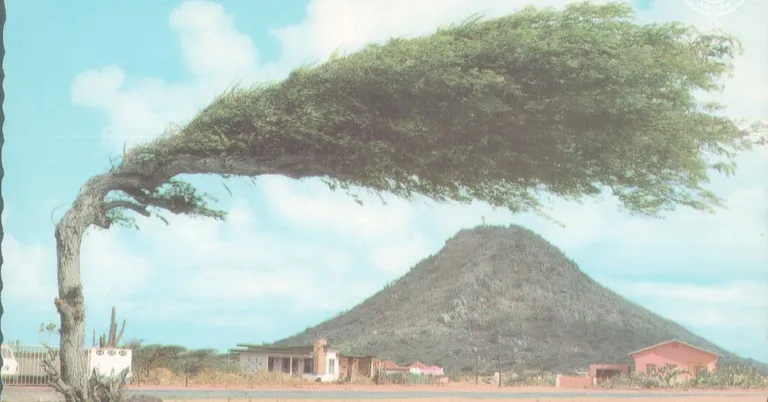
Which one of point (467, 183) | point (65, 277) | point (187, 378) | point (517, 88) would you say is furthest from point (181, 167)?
point (517, 88)

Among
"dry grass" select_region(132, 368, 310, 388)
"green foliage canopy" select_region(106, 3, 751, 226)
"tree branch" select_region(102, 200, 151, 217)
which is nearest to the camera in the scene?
"green foliage canopy" select_region(106, 3, 751, 226)

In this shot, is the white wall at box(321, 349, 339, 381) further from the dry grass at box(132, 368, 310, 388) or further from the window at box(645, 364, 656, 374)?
the window at box(645, 364, 656, 374)

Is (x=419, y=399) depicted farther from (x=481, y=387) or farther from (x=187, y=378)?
(x=187, y=378)

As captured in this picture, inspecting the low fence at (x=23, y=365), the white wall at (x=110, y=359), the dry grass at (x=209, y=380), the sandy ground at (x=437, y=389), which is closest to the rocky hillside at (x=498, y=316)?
the sandy ground at (x=437, y=389)

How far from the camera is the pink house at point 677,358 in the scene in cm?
1133

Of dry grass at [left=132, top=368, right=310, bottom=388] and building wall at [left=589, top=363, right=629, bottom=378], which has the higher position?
building wall at [left=589, top=363, right=629, bottom=378]

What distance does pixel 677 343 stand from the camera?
1127 centimetres

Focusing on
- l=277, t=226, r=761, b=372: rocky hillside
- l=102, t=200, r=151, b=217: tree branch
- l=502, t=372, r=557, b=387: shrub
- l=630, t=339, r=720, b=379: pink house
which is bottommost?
l=502, t=372, r=557, b=387: shrub

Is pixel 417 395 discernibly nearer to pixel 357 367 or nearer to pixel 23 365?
pixel 357 367

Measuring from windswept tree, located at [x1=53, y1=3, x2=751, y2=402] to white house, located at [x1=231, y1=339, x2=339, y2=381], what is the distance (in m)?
1.93

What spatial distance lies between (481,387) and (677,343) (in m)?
2.57

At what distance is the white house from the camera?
37.9ft

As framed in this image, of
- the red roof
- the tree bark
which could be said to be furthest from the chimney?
the tree bark

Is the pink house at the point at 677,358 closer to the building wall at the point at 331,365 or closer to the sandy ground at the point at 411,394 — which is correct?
the sandy ground at the point at 411,394
